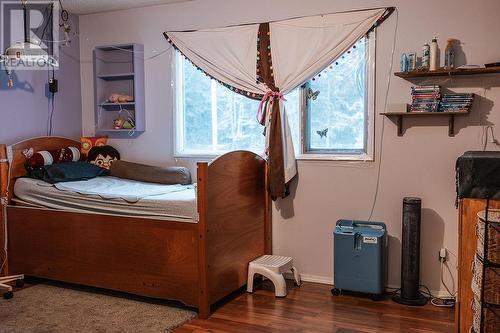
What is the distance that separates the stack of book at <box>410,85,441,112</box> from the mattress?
163 cm

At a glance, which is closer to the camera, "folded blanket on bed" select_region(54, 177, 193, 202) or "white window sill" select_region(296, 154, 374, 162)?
"folded blanket on bed" select_region(54, 177, 193, 202)

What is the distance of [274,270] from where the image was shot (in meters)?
3.70

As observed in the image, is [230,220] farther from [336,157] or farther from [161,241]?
[336,157]

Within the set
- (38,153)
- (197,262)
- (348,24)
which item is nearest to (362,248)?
(197,262)

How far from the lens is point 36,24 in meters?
4.45

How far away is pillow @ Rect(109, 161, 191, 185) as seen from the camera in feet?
13.8

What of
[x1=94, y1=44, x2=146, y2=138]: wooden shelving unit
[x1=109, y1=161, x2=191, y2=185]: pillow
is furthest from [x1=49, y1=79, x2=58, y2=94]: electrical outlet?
[x1=109, y1=161, x2=191, y2=185]: pillow

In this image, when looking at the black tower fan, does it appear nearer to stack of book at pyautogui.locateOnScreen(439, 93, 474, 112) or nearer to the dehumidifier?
the dehumidifier

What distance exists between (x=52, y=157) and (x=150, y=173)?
822mm

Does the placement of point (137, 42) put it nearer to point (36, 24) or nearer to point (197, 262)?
point (36, 24)

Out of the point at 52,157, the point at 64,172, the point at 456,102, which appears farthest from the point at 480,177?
the point at 52,157

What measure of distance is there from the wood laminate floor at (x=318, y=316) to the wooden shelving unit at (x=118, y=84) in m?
1.93

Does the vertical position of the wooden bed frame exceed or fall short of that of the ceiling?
it falls short

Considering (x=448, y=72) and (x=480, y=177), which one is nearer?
(x=480, y=177)
